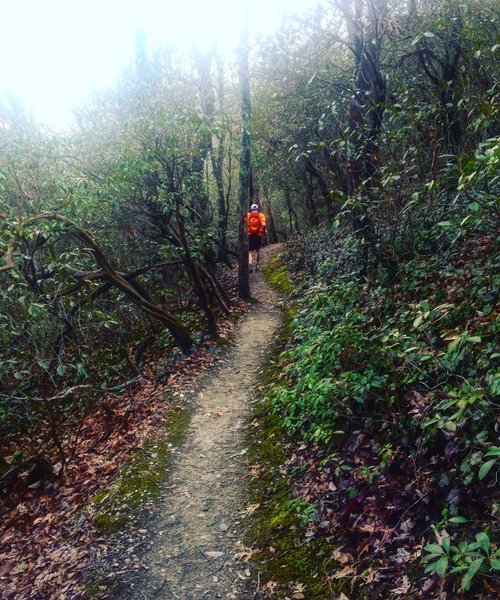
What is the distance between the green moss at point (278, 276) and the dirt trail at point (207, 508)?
5.93 metres

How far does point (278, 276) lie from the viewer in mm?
16984

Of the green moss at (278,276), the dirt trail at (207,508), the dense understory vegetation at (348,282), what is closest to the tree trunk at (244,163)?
the dense understory vegetation at (348,282)

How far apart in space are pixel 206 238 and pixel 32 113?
5472mm

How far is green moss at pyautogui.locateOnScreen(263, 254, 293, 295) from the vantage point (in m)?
15.0

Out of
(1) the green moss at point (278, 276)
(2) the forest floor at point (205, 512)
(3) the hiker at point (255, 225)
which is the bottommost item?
(2) the forest floor at point (205, 512)

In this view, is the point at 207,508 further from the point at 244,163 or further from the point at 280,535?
the point at 244,163

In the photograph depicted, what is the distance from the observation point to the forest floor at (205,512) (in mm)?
4488

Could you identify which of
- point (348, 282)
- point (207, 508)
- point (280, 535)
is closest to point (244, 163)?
point (348, 282)

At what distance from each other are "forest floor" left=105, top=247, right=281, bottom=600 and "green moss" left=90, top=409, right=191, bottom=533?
0.59 ft

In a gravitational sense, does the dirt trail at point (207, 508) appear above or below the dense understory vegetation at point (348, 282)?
below

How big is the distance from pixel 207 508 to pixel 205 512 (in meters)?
0.07

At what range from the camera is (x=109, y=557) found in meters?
4.98

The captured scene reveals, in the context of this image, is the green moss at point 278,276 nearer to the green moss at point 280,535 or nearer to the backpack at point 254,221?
the backpack at point 254,221

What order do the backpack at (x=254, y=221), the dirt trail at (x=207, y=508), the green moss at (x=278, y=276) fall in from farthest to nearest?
the backpack at (x=254, y=221) < the green moss at (x=278, y=276) < the dirt trail at (x=207, y=508)
